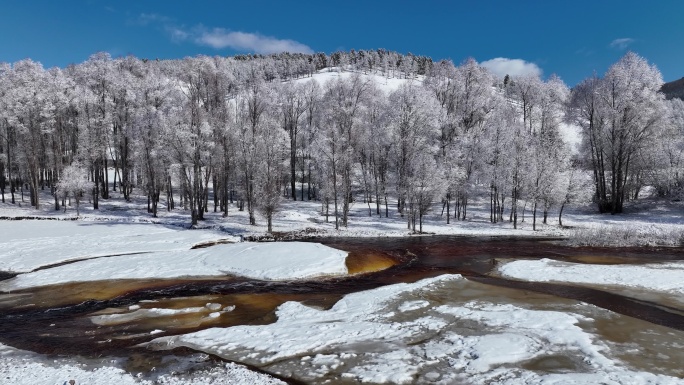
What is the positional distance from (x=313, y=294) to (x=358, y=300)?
111 inches

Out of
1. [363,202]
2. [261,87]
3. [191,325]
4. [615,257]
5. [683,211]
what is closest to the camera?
[191,325]

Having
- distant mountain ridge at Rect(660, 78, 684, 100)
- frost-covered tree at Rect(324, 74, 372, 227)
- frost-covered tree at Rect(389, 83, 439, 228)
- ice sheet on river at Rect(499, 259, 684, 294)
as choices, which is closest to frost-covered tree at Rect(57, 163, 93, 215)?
frost-covered tree at Rect(324, 74, 372, 227)

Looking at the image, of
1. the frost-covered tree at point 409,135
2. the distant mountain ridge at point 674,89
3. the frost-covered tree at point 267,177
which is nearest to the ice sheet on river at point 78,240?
the frost-covered tree at point 267,177

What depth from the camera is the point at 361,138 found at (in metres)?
54.0

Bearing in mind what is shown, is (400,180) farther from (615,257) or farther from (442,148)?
(615,257)

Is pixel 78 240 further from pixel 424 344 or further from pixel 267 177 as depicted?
pixel 424 344

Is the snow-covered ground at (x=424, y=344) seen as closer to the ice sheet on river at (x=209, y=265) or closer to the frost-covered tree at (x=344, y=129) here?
the ice sheet on river at (x=209, y=265)

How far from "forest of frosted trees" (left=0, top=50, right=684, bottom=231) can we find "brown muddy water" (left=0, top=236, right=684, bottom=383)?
16675 millimetres

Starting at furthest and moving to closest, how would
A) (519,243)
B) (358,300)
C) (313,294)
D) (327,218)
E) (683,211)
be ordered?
1. (327,218)
2. (683,211)
3. (519,243)
4. (313,294)
5. (358,300)

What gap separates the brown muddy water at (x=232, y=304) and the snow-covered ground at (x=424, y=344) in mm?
610

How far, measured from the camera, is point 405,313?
14102mm

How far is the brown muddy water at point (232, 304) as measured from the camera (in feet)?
38.4

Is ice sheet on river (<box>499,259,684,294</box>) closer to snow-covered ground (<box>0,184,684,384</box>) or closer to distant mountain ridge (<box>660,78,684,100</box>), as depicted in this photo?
snow-covered ground (<box>0,184,684,384</box>)

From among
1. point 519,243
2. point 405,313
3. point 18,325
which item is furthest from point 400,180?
point 18,325
